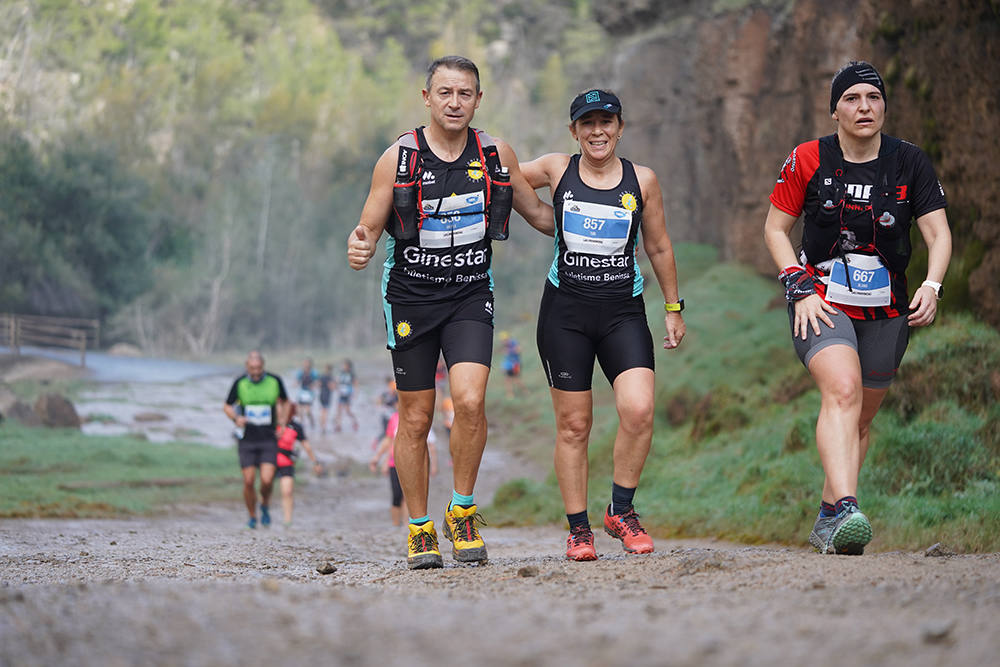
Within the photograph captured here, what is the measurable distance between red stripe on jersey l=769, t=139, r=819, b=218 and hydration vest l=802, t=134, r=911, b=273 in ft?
0.12

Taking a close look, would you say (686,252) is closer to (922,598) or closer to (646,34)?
(646,34)

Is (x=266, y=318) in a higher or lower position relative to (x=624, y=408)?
higher

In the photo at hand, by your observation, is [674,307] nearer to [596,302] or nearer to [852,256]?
[596,302]

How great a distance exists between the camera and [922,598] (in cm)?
369

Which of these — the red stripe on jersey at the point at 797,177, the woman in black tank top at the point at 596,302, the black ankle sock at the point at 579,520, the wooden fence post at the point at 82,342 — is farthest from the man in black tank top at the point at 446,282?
the wooden fence post at the point at 82,342

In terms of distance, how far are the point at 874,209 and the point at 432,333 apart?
2.25 meters

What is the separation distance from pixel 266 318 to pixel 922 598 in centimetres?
3062

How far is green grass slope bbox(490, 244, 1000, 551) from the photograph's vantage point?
755cm

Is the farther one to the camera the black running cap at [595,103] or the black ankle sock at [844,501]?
the black running cap at [595,103]

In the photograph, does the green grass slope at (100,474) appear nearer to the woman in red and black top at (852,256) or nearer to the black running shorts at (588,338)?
the black running shorts at (588,338)

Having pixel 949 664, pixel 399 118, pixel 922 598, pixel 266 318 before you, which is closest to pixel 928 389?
pixel 922 598

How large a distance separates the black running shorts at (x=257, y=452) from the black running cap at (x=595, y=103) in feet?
26.1

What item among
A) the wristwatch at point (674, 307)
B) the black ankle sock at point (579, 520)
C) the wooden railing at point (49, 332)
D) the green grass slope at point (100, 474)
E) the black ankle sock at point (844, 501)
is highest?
the wooden railing at point (49, 332)

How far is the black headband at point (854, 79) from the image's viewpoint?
5.48m
